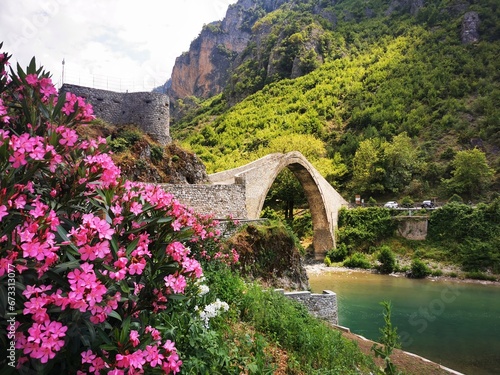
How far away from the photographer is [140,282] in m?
2.07

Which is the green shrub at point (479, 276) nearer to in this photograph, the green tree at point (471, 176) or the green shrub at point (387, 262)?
the green shrub at point (387, 262)

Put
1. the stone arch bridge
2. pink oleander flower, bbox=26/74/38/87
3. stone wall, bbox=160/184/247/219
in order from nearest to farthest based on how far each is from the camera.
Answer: pink oleander flower, bbox=26/74/38/87, stone wall, bbox=160/184/247/219, the stone arch bridge

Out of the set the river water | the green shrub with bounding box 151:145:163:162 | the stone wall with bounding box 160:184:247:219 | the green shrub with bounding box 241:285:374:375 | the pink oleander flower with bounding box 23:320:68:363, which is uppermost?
the green shrub with bounding box 151:145:163:162

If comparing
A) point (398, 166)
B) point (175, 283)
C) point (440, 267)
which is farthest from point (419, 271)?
point (175, 283)

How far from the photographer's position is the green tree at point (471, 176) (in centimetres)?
2959

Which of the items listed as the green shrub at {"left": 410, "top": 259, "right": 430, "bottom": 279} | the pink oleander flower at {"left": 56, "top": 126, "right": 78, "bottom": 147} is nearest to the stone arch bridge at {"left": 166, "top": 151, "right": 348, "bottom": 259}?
the green shrub at {"left": 410, "top": 259, "right": 430, "bottom": 279}

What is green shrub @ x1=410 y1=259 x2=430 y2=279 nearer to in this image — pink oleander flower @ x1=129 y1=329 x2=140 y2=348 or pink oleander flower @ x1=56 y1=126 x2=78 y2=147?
pink oleander flower @ x1=129 y1=329 x2=140 y2=348

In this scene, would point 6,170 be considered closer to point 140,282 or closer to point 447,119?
point 140,282

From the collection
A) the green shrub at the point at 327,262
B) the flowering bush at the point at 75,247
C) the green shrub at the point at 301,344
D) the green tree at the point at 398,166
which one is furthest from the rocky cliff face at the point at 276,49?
the flowering bush at the point at 75,247

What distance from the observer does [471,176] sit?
97.1 ft

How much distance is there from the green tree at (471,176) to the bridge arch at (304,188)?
9222mm

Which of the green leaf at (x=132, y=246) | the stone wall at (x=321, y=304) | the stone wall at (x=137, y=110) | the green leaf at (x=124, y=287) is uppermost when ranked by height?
the stone wall at (x=137, y=110)

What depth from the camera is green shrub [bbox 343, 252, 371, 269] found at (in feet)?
77.9

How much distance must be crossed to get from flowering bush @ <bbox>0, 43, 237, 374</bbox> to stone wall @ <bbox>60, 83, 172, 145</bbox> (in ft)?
41.1
